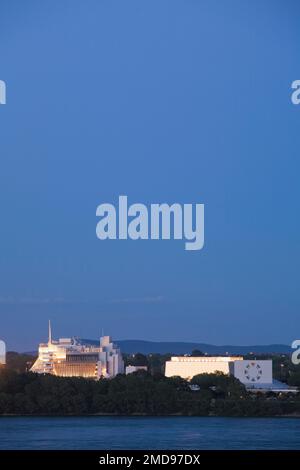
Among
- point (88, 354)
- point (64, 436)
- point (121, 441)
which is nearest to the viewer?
point (121, 441)

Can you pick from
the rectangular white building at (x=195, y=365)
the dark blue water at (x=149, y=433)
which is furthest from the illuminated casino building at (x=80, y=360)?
the dark blue water at (x=149, y=433)

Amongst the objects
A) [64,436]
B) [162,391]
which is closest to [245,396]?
[162,391]

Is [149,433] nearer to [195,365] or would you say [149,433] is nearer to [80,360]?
[195,365]

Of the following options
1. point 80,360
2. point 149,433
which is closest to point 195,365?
point 80,360

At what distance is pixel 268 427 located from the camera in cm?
1967

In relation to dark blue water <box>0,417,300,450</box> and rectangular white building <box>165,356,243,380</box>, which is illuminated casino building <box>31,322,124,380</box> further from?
dark blue water <box>0,417,300,450</box>

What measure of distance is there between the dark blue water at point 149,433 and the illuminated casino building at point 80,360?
29.8ft

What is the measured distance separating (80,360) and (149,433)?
1407 cm

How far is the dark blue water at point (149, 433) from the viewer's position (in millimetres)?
15688

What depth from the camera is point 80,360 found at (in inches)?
1266

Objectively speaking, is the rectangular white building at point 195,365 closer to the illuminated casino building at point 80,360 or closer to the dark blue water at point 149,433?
the illuminated casino building at point 80,360
